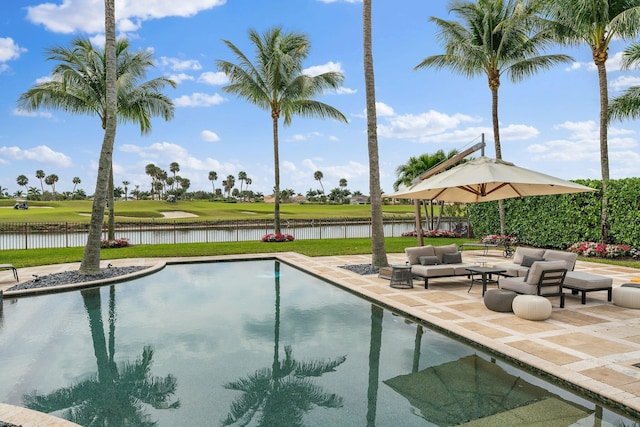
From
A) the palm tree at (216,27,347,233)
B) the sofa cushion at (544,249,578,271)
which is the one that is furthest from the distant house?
the sofa cushion at (544,249,578,271)

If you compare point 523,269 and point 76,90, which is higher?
point 76,90

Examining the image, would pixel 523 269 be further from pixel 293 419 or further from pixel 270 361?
pixel 293 419

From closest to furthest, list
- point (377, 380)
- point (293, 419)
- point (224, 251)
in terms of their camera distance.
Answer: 1. point (293, 419)
2. point (377, 380)
3. point (224, 251)

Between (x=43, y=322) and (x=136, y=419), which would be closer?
(x=136, y=419)

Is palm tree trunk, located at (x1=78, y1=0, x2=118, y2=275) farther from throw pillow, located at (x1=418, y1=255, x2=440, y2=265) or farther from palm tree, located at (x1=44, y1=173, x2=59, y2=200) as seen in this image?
palm tree, located at (x1=44, y1=173, x2=59, y2=200)

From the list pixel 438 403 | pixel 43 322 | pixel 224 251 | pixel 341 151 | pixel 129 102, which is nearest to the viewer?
pixel 438 403

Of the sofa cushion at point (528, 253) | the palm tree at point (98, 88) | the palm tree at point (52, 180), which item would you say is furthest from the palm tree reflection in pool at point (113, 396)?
the palm tree at point (52, 180)

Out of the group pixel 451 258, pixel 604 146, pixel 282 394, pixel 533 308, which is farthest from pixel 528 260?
pixel 604 146

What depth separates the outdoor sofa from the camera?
964cm

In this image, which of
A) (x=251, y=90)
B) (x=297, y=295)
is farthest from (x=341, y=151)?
(x=297, y=295)

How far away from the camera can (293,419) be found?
3.95m

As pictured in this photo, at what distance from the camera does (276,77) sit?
19.0 m

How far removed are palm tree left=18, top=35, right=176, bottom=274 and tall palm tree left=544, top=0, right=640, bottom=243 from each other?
1623 centimetres

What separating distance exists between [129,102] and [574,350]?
18.2m
